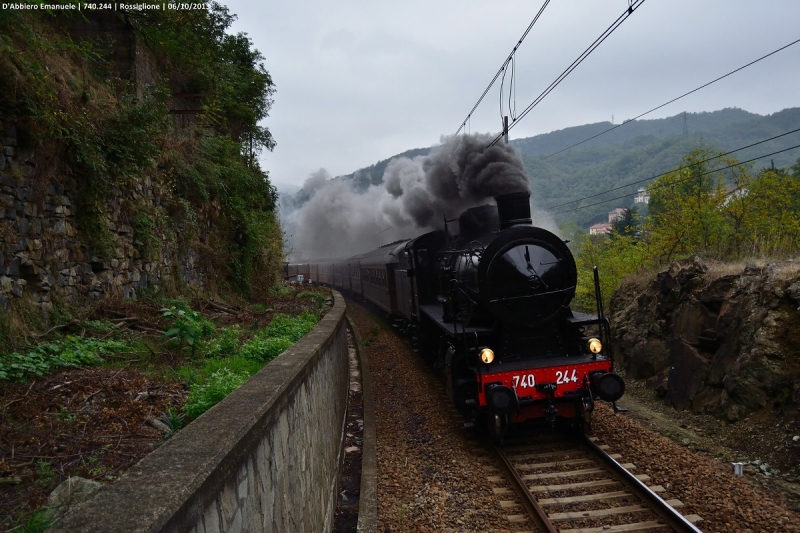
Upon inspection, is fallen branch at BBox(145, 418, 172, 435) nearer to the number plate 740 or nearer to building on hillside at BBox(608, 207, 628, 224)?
the number plate 740

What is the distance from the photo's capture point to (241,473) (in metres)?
2.45

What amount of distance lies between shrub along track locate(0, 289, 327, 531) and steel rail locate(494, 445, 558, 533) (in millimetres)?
3442

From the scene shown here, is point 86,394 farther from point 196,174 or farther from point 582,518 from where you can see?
point 196,174

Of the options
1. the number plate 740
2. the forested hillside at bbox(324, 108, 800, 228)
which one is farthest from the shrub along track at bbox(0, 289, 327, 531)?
the forested hillside at bbox(324, 108, 800, 228)

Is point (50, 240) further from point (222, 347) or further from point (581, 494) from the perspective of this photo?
point (581, 494)

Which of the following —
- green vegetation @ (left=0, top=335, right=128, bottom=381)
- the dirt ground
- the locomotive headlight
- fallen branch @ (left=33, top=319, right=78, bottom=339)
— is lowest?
the dirt ground

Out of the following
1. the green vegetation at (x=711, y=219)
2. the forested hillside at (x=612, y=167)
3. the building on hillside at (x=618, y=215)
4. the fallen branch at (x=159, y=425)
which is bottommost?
the fallen branch at (x=159, y=425)

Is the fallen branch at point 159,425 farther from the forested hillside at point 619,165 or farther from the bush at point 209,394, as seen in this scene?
the forested hillside at point 619,165

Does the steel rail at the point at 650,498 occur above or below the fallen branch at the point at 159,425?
below

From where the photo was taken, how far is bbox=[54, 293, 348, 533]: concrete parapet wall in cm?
171

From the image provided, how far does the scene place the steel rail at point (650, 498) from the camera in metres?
4.81

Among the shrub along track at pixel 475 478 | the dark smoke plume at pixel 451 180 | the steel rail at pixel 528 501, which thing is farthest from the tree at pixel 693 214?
the steel rail at pixel 528 501

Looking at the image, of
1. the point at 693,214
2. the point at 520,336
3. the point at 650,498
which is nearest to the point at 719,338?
the point at 520,336

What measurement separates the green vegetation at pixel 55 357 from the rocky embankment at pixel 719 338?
8058mm
